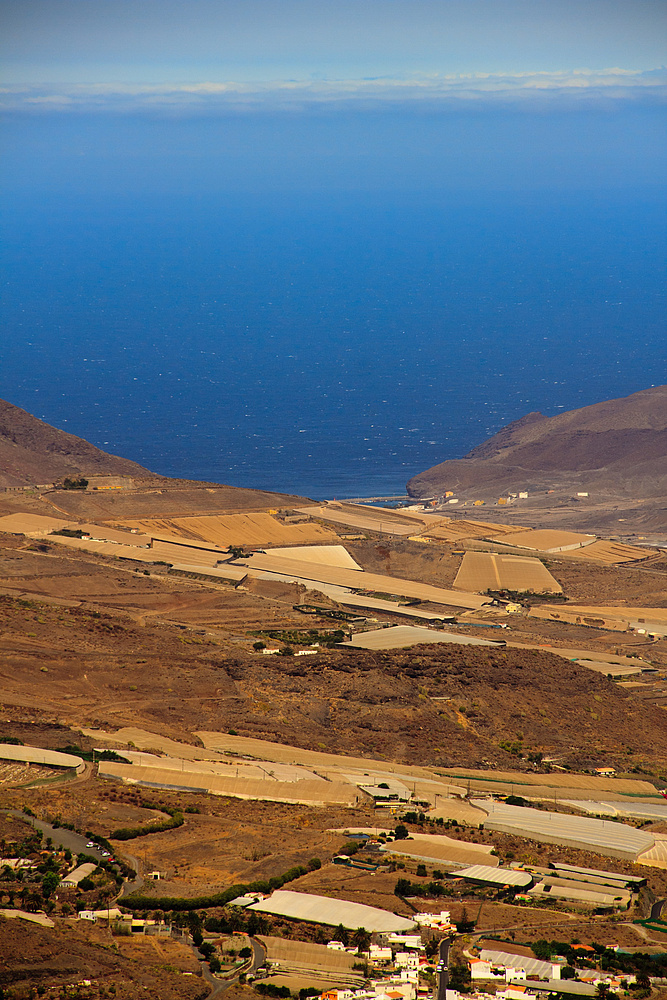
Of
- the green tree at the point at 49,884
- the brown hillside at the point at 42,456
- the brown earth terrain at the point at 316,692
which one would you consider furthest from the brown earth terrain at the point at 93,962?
the brown hillside at the point at 42,456

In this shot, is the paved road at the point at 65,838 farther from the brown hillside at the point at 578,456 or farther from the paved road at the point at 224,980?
the brown hillside at the point at 578,456

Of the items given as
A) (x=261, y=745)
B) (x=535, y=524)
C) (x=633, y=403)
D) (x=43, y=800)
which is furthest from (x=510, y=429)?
(x=43, y=800)

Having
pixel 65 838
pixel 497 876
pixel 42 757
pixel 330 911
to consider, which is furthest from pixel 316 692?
pixel 330 911

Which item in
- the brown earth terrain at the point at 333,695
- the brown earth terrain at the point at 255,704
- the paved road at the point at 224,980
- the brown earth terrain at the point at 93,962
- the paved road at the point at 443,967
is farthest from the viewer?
the brown earth terrain at the point at 333,695

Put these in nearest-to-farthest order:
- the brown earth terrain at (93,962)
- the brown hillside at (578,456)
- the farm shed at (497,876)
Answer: the brown earth terrain at (93,962)
the farm shed at (497,876)
the brown hillside at (578,456)

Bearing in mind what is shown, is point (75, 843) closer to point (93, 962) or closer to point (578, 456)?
point (93, 962)

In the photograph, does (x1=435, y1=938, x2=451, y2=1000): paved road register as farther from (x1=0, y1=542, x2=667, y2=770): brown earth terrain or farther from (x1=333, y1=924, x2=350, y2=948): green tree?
(x1=0, y1=542, x2=667, y2=770): brown earth terrain

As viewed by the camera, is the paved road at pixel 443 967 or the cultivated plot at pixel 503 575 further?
the cultivated plot at pixel 503 575

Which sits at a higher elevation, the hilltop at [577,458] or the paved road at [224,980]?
the hilltop at [577,458]
